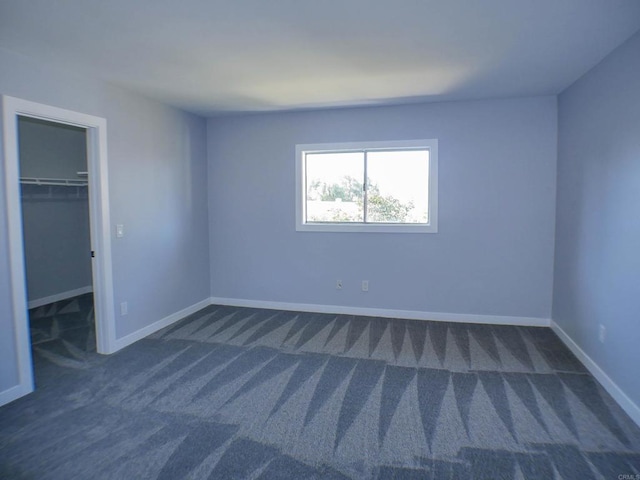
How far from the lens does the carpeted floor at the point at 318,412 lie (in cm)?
196

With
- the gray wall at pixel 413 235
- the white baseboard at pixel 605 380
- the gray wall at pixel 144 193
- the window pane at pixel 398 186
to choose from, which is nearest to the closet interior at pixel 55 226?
the gray wall at pixel 144 193

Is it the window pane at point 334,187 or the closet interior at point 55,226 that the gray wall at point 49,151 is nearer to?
the closet interior at point 55,226

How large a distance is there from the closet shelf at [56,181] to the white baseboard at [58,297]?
1.58m

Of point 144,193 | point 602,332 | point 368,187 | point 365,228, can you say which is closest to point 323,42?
point 368,187

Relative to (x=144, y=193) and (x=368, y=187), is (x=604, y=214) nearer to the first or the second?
(x=368, y=187)

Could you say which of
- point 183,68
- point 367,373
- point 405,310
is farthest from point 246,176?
point 367,373

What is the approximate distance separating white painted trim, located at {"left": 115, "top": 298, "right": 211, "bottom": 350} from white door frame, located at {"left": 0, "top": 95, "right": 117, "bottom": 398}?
0.13 meters

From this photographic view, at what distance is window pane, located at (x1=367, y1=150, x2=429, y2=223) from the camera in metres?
4.28

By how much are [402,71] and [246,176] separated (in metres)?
2.45

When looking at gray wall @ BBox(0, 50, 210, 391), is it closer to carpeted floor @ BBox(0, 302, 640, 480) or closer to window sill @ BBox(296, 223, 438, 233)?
carpeted floor @ BBox(0, 302, 640, 480)

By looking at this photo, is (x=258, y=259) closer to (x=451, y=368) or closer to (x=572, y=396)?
(x=451, y=368)

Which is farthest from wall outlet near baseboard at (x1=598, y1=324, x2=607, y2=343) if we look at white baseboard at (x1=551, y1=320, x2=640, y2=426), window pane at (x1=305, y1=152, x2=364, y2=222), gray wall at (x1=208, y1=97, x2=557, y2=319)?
window pane at (x1=305, y1=152, x2=364, y2=222)

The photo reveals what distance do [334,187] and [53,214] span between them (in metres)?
4.12

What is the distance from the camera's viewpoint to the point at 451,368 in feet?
10.1
